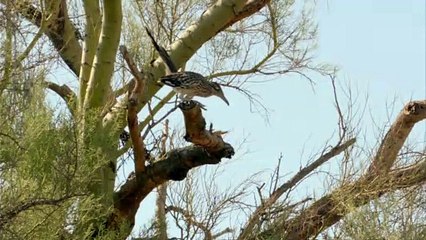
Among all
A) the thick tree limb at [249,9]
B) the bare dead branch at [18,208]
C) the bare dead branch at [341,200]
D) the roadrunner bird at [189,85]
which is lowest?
the bare dead branch at [18,208]

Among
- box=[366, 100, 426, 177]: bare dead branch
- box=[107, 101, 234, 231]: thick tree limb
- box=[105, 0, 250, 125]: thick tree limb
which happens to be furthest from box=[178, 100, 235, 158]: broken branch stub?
box=[105, 0, 250, 125]: thick tree limb

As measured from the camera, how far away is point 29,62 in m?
5.53

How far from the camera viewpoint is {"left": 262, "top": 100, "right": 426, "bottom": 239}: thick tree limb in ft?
22.2

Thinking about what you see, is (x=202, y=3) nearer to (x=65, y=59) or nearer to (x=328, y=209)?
(x=65, y=59)

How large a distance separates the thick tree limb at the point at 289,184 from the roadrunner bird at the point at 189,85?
0.90 metres

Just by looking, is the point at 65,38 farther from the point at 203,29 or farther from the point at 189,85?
the point at 189,85

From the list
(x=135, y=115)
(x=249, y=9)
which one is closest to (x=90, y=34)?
(x=249, y=9)

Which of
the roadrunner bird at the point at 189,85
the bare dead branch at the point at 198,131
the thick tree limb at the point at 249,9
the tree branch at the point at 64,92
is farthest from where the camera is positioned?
the thick tree limb at the point at 249,9

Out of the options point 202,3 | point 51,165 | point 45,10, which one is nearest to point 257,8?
point 202,3

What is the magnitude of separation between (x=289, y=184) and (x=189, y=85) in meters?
1.34

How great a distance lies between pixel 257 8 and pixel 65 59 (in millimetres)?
1640

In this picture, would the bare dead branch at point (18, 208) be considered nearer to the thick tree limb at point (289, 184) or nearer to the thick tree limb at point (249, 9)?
the thick tree limb at point (289, 184)

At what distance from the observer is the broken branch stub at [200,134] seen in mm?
5539

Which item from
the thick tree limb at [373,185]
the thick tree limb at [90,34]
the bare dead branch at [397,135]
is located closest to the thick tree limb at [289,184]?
the thick tree limb at [373,185]
